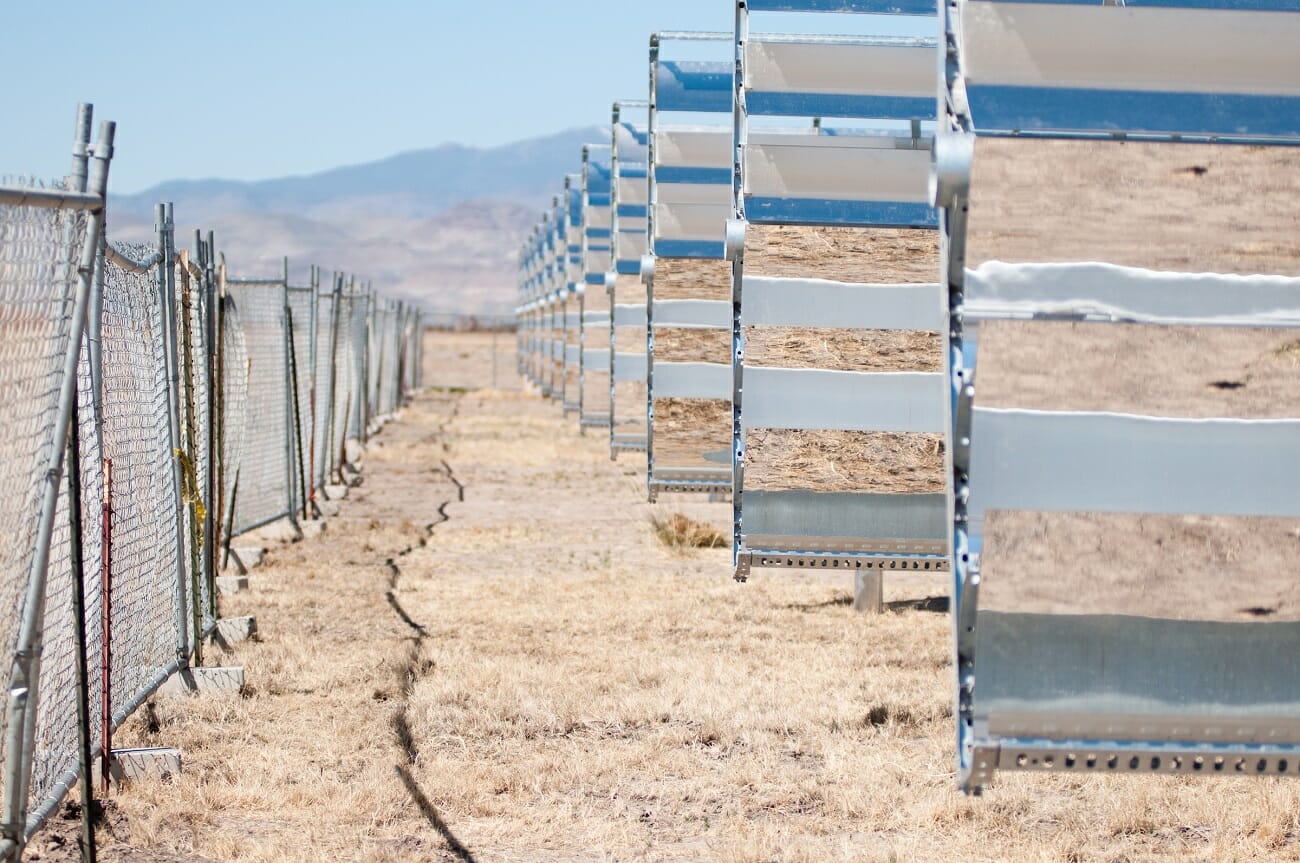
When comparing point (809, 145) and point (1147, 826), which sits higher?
point (809, 145)

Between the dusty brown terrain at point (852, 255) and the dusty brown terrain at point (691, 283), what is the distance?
4.83 meters

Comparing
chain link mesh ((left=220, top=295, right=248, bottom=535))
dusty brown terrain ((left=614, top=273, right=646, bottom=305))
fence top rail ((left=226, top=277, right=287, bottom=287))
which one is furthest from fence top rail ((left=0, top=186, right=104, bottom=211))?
dusty brown terrain ((left=614, top=273, right=646, bottom=305))

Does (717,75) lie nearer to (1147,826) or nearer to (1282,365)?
(1147,826)

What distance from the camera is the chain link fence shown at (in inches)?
181

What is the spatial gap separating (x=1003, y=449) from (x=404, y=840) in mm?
2581

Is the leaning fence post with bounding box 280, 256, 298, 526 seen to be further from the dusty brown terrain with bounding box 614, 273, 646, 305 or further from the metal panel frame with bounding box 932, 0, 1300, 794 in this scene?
the metal panel frame with bounding box 932, 0, 1300, 794

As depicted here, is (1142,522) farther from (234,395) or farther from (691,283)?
(691,283)

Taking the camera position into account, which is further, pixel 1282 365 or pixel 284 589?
pixel 284 589

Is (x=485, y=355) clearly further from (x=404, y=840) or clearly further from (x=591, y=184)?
(x=404, y=840)

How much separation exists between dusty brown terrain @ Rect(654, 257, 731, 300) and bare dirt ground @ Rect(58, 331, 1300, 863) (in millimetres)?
2194

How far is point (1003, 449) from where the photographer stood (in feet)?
14.7

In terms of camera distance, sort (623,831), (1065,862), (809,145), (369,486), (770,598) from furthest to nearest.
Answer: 1. (369,486)
2. (770,598)
3. (809,145)
4. (623,831)
5. (1065,862)

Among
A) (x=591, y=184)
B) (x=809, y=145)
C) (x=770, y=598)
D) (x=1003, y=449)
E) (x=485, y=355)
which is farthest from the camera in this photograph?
(x=485, y=355)

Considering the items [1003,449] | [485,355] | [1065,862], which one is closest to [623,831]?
[1065,862]
